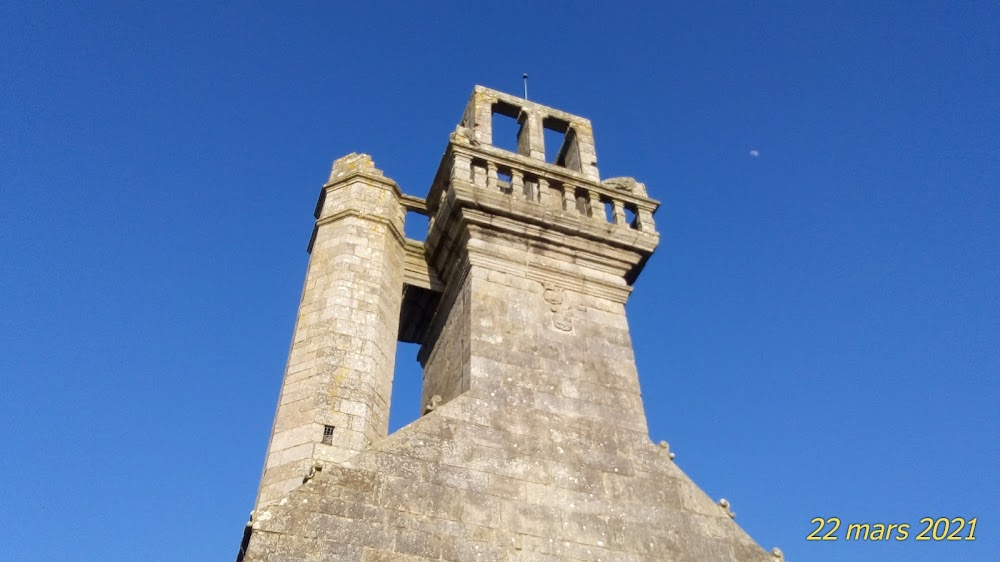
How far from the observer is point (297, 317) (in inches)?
396

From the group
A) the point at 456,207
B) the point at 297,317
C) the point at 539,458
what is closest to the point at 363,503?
the point at 539,458

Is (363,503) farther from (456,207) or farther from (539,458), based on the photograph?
(456,207)

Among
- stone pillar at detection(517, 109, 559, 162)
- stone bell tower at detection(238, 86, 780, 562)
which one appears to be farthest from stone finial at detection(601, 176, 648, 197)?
stone pillar at detection(517, 109, 559, 162)

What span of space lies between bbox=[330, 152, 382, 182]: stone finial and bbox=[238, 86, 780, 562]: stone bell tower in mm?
53

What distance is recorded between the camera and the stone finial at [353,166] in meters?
11.8

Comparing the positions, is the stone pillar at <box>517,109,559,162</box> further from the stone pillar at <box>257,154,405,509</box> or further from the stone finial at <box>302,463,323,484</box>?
the stone finial at <box>302,463,323,484</box>

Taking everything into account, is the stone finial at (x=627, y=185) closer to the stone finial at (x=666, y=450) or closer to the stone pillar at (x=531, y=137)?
the stone pillar at (x=531, y=137)

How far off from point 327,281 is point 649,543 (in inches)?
196

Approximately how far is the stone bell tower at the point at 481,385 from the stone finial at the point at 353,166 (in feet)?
0.17

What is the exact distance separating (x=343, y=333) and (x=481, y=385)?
2.00 metres

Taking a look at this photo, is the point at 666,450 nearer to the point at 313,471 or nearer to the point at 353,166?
the point at 313,471

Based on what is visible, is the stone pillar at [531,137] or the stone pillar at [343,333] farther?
the stone pillar at [531,137]

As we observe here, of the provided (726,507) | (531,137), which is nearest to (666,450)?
(726,507)

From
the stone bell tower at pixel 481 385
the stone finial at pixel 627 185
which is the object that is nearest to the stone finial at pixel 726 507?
the stone bell tower at pixel 481 385
